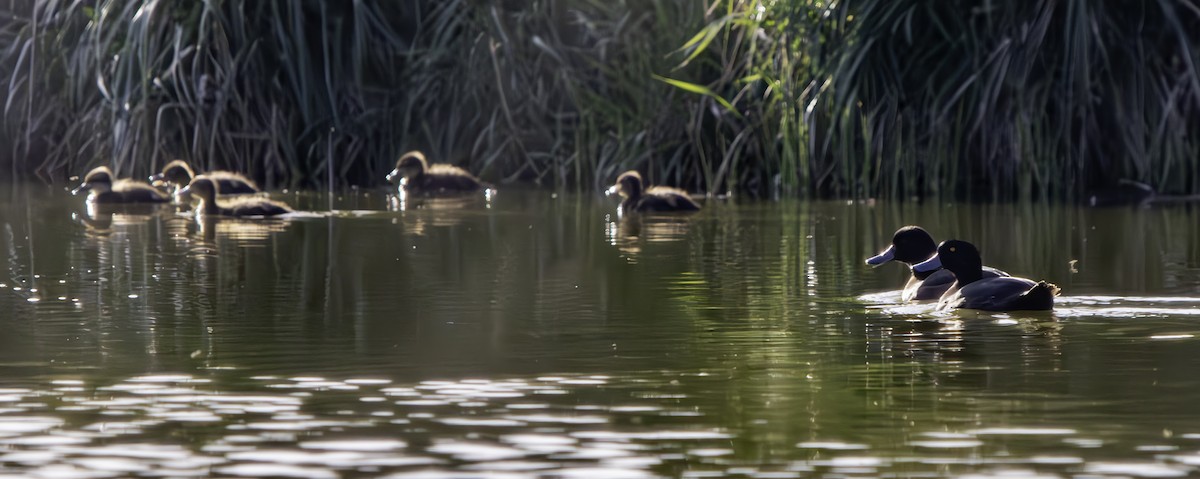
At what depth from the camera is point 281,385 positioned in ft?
19.6

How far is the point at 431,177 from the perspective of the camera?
60.1 feet

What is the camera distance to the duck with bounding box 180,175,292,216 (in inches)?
583

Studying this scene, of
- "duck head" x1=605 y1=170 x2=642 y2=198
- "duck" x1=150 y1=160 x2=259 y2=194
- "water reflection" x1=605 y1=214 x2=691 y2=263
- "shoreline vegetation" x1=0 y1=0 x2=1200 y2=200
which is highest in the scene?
"shoreline vegetation" x1=0 y1=0 x2=1200 y2=200

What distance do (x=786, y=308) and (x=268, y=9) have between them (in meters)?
10.7

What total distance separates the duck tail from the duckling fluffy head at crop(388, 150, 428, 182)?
35.0 ft

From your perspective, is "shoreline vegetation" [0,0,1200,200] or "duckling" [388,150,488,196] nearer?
"shoreline vegetation" [0,0,1200,200]

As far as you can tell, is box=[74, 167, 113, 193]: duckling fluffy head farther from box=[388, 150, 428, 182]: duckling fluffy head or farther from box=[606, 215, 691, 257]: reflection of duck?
box=[606, 215, 691, 257]: reflection of duck

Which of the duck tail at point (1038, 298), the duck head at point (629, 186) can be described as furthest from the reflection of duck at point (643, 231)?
the duck tail at point (1038, 298)

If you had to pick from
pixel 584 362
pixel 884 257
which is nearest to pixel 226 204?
pixel 884 257

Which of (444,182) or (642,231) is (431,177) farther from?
(642,231)

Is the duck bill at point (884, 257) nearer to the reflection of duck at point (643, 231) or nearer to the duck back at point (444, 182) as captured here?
the reflection of duck at point (643, 231)

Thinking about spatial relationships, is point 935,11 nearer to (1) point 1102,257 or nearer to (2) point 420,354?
(1) point 1102,257

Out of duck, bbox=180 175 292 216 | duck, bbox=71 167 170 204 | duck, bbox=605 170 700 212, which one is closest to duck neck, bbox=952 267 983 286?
duck, bbox=605 170 700 212

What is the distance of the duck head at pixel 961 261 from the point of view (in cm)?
891
